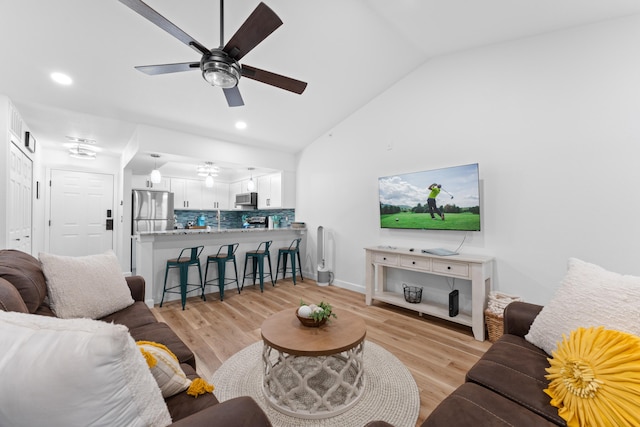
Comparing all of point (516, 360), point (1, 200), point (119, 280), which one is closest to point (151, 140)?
point (1, 200)

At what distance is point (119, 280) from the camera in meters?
2.14

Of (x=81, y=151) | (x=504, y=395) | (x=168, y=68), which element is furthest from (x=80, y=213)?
(x=504, y=395)

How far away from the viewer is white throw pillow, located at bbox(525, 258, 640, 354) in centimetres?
125

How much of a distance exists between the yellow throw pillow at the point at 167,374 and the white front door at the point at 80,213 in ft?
19.3

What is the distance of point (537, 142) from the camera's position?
2826 mm

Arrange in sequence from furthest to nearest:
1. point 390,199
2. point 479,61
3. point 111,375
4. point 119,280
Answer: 1. point 390,199
2. point 479,61
3. point 119,280
4. point 111,375

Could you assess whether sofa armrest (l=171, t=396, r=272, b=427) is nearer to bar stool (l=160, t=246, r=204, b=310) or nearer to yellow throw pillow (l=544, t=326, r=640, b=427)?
yellow throw pillow (l=544, t=326, r=640, b=427)

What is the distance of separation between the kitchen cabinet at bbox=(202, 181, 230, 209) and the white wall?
16.1ft

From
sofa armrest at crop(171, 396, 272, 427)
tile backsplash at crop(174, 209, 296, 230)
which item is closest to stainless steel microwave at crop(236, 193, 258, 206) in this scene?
tile backsplash at crop(174, 209, 296, 230)

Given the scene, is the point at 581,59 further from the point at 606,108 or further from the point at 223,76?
the point at 223,76

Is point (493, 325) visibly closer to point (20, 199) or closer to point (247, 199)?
point (247, 199)

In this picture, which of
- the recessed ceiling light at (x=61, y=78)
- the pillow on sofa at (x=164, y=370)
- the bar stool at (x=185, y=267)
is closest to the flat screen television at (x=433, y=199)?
the bar stool at (x=185, y=267)

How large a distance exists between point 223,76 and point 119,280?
1786mm

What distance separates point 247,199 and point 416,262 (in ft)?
14.5
